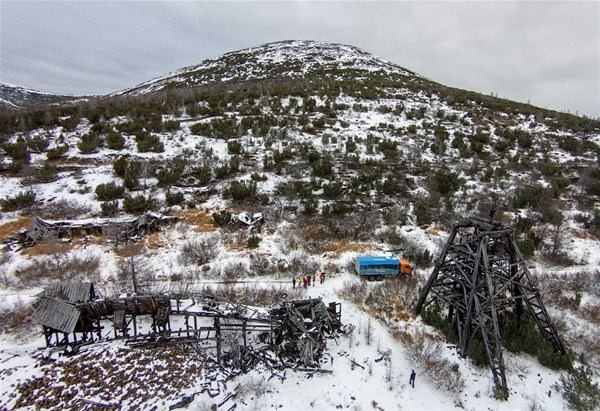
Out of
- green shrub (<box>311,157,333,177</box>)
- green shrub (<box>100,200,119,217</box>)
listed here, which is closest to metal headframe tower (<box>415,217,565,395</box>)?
green shrub (<box>311,157,333,177</box>)

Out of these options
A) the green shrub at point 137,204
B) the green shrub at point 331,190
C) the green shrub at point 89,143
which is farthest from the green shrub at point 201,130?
the green shrub at point 331,190

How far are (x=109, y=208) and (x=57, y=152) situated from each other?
24.1 ft

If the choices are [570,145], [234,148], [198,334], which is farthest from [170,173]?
[570,145]

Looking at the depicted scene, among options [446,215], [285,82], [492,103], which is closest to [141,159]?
[446,215]

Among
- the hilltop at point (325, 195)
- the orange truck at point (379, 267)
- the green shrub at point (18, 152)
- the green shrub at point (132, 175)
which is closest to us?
the hilltop at point (325, 195)

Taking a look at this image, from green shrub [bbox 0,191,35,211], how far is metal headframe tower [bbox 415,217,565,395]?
60.2 feet

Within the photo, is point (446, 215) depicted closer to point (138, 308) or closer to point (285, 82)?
point (138, 308)

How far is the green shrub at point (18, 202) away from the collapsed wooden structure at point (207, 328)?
324 inches

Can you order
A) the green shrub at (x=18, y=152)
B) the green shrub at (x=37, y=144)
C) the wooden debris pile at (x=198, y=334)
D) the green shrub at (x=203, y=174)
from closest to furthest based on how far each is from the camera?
the wooden debris pile at (x=198, y=334), the green shrub at (x=18, y=152), the green shrub at (x=203, y=174), the green shrub at (x=37, y=144)

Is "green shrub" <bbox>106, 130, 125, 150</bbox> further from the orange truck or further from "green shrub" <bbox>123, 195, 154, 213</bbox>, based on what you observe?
the orange truck

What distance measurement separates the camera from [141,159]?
1928 centimetres

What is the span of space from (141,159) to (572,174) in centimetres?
2693

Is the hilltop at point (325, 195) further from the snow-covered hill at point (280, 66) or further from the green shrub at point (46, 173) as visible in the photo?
the snow-covered hill at point (280, 66)

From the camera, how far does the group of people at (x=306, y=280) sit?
11.6 meters
